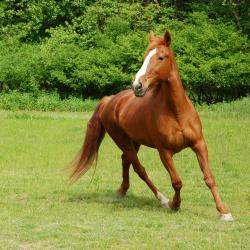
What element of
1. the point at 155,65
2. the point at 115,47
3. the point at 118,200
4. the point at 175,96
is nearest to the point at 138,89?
the point at 155,65

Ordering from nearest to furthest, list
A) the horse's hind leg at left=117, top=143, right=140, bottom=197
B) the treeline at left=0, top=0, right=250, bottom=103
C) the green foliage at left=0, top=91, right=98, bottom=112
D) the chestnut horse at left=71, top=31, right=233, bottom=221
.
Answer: the chestnut horse at left=71, top=31, right=233, bottom=221 < the horse's hind leg at left=117, top=143, right=140, bottom=197 < the green foliage at left=0, top=91, right=98, bottom=112 < the treeline at left=0, top=0, right=250, bottom=103

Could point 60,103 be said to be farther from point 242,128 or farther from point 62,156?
point 62,156

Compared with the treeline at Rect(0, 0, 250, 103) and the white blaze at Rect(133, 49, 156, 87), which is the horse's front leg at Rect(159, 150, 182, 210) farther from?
the treeline at Rect(0, 0, 250, 103)

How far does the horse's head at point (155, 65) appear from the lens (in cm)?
766

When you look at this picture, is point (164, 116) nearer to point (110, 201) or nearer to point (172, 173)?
point (172, 173)

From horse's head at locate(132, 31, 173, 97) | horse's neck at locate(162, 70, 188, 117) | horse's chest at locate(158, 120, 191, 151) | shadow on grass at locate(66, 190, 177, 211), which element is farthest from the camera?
shadow on grass at locate(66, 190, 177, 211)

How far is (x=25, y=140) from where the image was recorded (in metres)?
15.5

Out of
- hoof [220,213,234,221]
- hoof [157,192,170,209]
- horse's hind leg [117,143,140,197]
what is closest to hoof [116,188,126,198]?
horse's hind leg [117,143,140,197]

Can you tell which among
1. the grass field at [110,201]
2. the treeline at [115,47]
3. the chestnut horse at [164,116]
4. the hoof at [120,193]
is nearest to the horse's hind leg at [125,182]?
the hoof at [120,193]

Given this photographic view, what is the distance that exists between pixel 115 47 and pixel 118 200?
57.9 feet

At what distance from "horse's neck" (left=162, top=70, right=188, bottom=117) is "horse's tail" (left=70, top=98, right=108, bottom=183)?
1.64 metres

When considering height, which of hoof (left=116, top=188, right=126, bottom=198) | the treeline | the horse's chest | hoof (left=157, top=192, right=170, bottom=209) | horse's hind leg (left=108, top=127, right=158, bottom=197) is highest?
the horse's chest

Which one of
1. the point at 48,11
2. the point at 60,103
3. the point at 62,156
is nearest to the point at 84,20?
the point at 48,11

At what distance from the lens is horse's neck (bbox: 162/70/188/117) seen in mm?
8039
